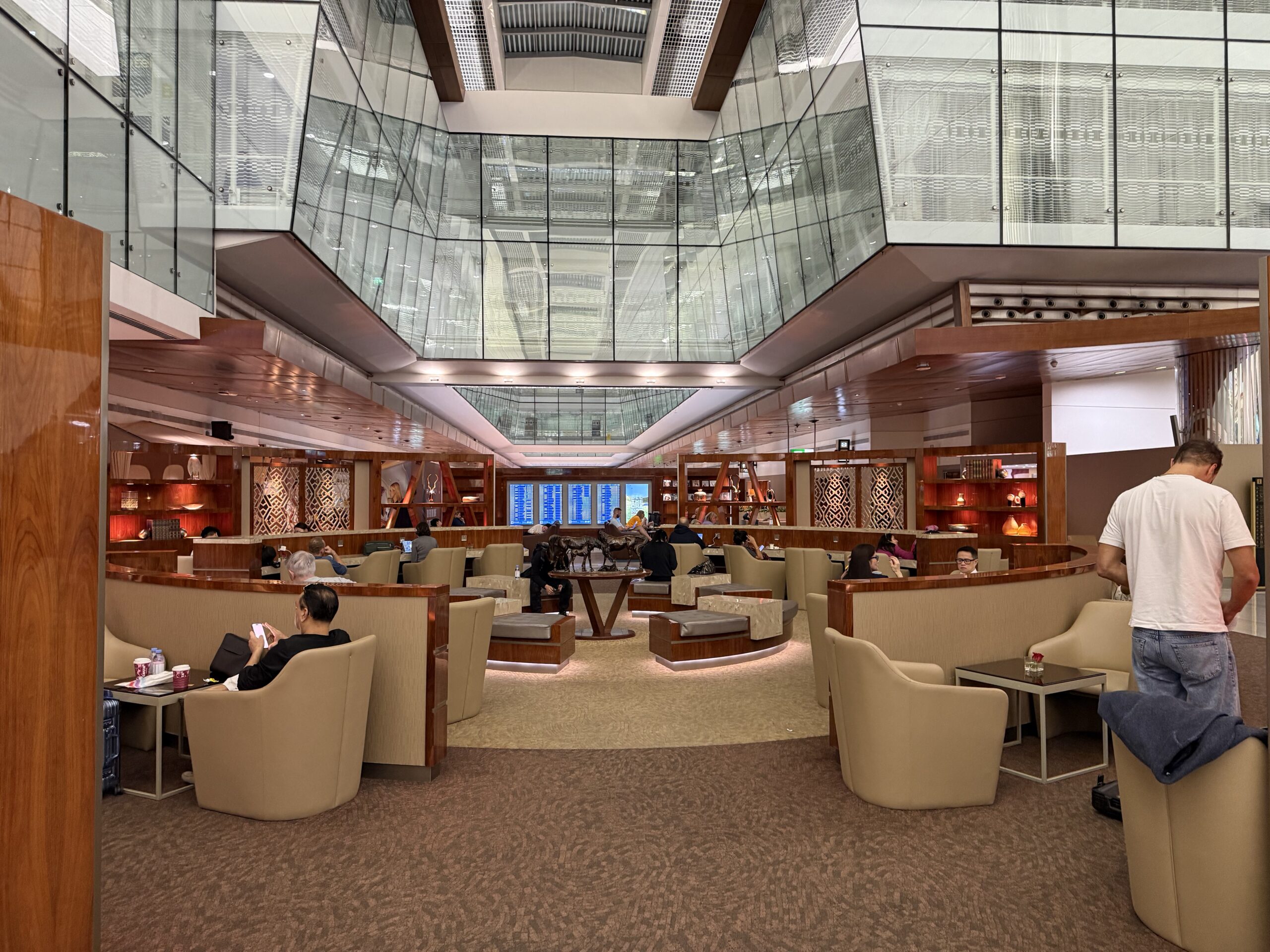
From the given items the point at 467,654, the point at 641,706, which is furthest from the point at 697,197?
the point at 467,654

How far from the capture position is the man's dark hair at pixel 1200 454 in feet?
10.6

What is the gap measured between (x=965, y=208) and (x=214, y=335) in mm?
9498

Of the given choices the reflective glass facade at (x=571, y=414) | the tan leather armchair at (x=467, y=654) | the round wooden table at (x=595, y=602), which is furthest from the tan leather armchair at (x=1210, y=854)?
the reflective glass facade at (x=571, y=414)

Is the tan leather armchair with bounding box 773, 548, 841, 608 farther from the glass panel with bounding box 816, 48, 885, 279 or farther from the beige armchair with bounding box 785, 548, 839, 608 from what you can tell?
the glass panel with bounding box 816, 48, 885, 279

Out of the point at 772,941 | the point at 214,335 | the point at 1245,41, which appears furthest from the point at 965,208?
the point at 772,941

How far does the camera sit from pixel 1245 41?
10984mm

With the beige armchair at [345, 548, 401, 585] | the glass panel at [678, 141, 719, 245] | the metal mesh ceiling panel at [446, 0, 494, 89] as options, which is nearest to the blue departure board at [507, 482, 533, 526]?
the glass panel at [678, 141, 719, 245]

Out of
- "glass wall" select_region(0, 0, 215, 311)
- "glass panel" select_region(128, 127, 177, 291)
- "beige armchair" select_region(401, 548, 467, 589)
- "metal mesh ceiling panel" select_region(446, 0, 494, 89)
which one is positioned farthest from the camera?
"metal mesh ceiling panel" select_region(446, 0, 494, 89)

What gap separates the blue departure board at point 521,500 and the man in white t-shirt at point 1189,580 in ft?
81.9

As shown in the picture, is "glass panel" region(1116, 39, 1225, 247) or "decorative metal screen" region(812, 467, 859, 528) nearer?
"glass panel" region(1116, 39, 1225, 247)

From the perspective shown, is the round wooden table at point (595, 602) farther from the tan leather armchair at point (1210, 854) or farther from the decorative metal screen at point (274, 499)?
the decorative metal screen at point (274, 499)

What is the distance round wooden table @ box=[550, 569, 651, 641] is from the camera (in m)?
8.75

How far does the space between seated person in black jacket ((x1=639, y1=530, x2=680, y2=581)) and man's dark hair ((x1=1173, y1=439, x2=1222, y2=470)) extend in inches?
268

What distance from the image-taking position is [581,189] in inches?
755
